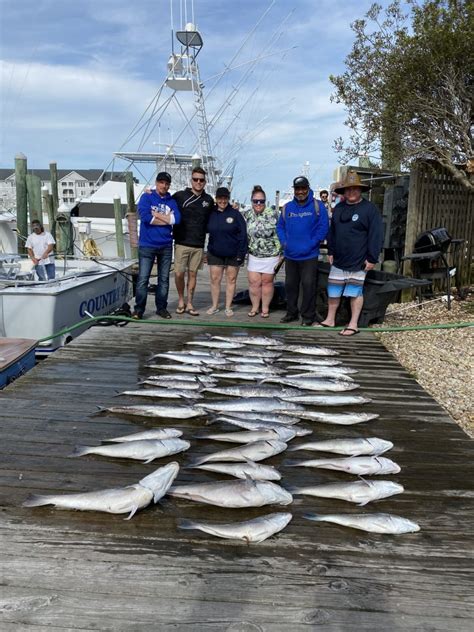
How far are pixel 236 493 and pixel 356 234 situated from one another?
4280 millimetres

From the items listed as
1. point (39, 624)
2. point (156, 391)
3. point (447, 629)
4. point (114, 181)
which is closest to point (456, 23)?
point (156, 391)

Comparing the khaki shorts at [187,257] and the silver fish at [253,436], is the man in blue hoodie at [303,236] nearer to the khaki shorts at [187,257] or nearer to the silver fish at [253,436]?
the khaki shorts at [187,257]

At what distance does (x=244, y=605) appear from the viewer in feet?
6.38

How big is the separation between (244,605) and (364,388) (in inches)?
115

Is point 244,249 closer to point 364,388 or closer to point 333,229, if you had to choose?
point 333,229

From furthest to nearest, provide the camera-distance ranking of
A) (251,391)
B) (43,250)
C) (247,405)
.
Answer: (43,250), (251,391), (247,405)

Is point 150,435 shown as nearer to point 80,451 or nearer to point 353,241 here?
point 80,451

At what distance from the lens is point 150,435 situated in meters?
3.34

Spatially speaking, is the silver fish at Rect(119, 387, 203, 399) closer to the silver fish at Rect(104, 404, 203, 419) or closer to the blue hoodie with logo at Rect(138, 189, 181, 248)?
the silver fish at Rect(104, 404, 203, 419)

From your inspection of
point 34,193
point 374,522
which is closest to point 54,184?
point 34,193

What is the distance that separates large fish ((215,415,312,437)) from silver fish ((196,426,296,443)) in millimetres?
60

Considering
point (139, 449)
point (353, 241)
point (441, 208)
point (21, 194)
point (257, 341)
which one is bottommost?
point (139, 449)

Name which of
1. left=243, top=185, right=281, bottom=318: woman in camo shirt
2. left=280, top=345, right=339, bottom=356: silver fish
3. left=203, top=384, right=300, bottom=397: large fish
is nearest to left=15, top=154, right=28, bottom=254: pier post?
left=243, top=185, right=281, bottom=318: woman in camo shirt

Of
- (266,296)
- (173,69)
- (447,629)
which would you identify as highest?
(173,69)
